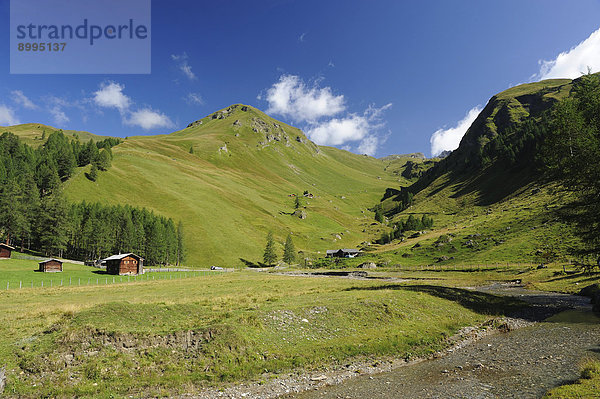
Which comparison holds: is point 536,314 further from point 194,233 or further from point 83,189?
point 83,189

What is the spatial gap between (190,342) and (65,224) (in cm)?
11696

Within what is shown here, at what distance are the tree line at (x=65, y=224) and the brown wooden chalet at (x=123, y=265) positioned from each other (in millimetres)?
20512

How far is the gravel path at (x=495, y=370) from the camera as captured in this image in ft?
52.4

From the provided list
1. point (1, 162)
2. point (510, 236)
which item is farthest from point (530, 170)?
point (1, 162)

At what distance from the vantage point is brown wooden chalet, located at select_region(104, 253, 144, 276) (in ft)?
307

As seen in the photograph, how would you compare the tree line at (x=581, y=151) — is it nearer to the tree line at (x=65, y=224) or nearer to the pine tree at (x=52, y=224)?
the tree line at (x=65, y=224)

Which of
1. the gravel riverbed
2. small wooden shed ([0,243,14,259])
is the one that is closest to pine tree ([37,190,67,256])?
small wooden shed ([0,243,14,259])

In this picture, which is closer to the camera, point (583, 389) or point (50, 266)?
point (583, 389)

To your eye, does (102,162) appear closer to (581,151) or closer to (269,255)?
(269,255)

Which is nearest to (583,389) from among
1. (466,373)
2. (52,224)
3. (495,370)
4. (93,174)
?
(495,370)

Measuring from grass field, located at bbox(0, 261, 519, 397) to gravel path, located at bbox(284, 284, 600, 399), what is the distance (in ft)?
9.44

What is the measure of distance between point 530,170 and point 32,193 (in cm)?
24758

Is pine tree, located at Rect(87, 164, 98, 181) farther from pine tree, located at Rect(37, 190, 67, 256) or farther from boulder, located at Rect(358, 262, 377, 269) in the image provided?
boulder, located at Rect(358, 262, 377, 269)

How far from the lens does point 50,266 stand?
80.9 metres
